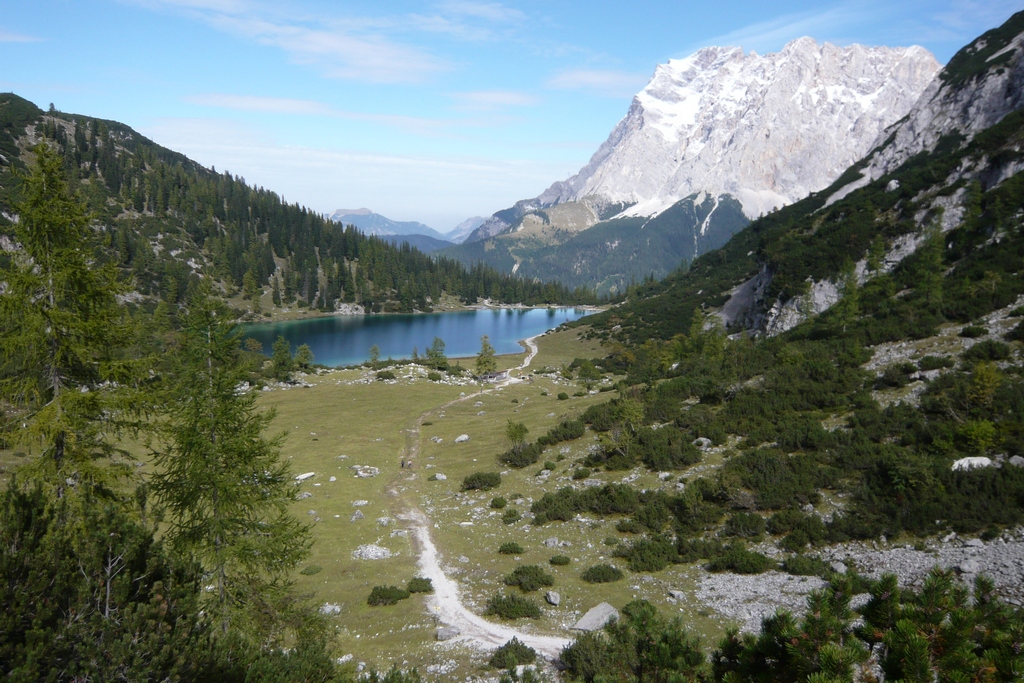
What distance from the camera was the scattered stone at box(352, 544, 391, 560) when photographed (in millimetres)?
25000

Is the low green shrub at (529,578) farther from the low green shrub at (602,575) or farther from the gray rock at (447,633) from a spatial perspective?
the gray rock at (447,633)

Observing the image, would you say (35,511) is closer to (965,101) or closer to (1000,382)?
(1000,382)

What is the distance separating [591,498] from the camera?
2817 cm

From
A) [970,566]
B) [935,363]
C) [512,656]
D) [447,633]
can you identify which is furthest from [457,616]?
[935,363]

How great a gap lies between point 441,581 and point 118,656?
17.0 metres

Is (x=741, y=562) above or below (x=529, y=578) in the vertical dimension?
above

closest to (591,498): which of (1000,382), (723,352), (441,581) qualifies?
(441,581)

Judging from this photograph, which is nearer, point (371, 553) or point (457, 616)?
point (457, 616)

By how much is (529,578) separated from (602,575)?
2968 mm

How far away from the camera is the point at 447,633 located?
18.2 m

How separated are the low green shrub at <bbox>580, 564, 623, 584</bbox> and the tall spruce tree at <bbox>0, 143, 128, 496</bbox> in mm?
17217

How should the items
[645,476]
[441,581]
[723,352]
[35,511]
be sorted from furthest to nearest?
[723,352]
[645,476]
[441,581]
[35,511]

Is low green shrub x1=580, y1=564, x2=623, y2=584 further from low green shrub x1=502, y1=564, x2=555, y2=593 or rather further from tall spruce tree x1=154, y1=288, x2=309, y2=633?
tall spruce tree x1=154, y1=288, x2=309, y2=633

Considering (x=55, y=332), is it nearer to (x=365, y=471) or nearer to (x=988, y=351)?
(x=365, y=471)
